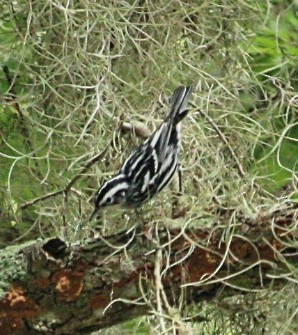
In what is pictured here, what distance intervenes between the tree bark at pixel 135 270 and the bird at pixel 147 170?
11 centimetres

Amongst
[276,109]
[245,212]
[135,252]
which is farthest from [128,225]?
[276,109]

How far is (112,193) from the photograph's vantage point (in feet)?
6.66

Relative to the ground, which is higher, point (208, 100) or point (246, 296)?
point (208, 100)

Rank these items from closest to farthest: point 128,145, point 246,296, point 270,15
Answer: point 246,296, point 128,145, point 270,15

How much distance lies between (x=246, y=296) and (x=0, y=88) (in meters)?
0.79

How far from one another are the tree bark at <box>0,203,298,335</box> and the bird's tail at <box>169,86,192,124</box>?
26 centimetres

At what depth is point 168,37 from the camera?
2406 mm

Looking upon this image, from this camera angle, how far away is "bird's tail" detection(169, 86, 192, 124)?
2.09 metres

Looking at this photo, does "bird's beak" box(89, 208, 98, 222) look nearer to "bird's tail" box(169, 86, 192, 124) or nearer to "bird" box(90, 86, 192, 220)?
"bird" box(90, 86, 192, 220)

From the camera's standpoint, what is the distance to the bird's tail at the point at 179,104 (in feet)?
6.87

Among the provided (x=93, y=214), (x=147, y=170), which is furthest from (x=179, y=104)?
(x=93, y=214)

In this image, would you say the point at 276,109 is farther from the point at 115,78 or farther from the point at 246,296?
the point at 246,296

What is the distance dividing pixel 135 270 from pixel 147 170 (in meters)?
0.23

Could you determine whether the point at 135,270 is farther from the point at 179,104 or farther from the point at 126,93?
the point at 126,93
